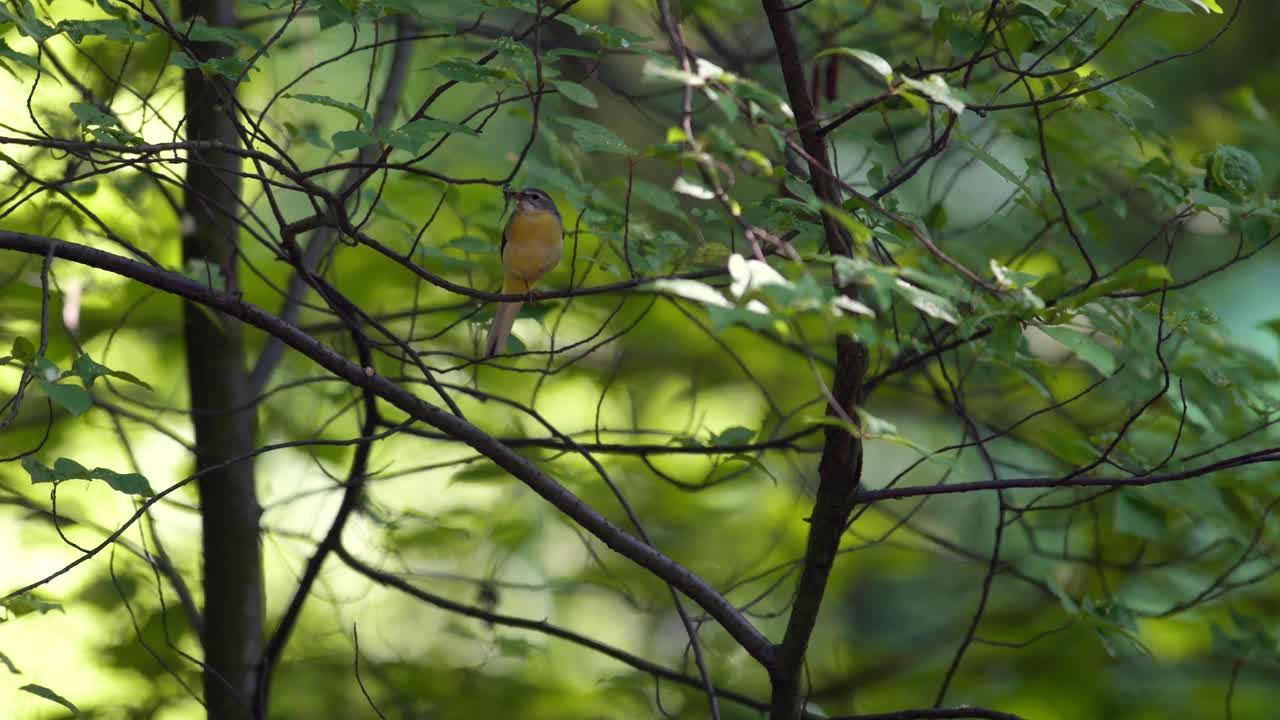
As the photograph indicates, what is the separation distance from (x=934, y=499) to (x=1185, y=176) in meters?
3.64

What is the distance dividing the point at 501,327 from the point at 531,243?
259 millimetres

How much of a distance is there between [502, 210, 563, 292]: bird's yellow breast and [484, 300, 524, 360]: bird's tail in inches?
3.3

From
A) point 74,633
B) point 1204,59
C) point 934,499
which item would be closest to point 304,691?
point 74,633

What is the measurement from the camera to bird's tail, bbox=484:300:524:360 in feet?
10.3

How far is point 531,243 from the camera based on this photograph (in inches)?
123

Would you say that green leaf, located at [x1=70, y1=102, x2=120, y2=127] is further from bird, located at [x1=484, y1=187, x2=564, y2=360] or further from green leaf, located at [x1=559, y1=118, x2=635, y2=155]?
bird, located at [x1=484, y1=187, x2=564, y2=360]

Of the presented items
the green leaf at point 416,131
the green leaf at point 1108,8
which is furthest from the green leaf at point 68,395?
the green leaf at point 1108,8

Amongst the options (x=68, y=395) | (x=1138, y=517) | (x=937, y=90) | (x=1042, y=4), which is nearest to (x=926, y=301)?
(x=937, y=90)

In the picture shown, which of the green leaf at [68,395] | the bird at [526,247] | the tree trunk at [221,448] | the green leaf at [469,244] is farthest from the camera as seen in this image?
the tree trunk at [221,448]

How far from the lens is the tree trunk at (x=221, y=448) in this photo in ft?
10.6

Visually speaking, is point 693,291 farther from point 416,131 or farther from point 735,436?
point 735,436

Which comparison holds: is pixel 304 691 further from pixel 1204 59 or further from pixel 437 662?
pixel 1204 59

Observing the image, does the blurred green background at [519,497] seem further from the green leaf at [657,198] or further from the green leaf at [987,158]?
the green leaf at [987,158]

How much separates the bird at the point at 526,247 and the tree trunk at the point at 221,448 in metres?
0.78
